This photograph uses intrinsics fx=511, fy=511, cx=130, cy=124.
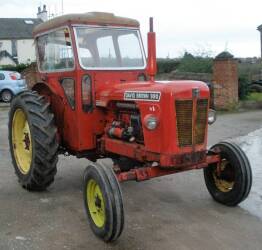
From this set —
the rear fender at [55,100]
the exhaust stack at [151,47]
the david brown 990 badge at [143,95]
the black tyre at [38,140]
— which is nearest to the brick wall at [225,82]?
the rear fender at [55,100]

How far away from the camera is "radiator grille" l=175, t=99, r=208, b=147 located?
17.4ft

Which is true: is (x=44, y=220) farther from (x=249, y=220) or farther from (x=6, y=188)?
(x=249, y=220)

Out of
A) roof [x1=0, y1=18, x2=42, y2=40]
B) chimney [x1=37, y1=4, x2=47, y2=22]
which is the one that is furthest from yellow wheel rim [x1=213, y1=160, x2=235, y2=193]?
roof [x1=0, y1=18, x2=42, y2=40]

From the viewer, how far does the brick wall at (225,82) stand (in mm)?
15453

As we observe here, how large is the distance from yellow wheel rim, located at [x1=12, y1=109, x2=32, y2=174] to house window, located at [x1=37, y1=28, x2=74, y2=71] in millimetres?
775

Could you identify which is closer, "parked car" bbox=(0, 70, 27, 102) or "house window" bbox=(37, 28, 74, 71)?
"house window" bbox=(37, 28, 74, 71)

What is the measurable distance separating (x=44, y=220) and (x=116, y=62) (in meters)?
2.23

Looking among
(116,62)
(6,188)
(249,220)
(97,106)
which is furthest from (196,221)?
(6,188)

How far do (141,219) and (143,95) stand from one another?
1.38 metres

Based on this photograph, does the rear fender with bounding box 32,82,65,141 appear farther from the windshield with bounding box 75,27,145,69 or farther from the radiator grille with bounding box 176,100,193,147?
the radiator grille with bounding box 176,100,193,147

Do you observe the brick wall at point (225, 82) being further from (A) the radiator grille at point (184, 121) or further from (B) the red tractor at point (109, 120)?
(A) the radiator grille at point (184, 121)

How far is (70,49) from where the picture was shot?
20.9 ft

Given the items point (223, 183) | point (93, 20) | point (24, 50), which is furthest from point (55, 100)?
point (24, 50)

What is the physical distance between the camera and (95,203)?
17.4 feet
